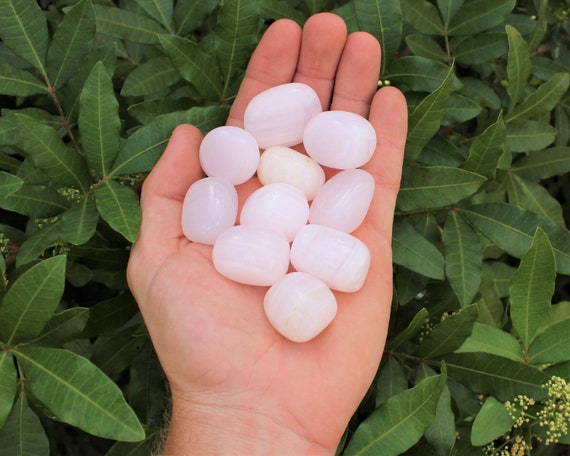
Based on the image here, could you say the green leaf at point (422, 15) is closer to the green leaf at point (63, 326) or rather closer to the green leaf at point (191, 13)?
the green leaf at point (191, 13)

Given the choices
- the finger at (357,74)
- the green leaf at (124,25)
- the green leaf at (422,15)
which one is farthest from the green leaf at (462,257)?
the green leaf at (124,25)

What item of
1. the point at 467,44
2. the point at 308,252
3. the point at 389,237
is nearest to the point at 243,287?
the point at 308,252

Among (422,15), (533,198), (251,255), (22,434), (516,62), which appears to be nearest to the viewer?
(22,434)

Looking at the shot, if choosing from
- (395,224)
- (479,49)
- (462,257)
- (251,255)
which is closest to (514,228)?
(462,257)

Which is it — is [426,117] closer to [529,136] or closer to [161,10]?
[529,136]

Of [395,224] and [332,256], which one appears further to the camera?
[395,224]

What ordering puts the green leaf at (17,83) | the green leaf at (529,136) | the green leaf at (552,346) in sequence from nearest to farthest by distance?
the green leaf at (552,346) → the green leaf at (17,83) → the green leaf at (529,136)
